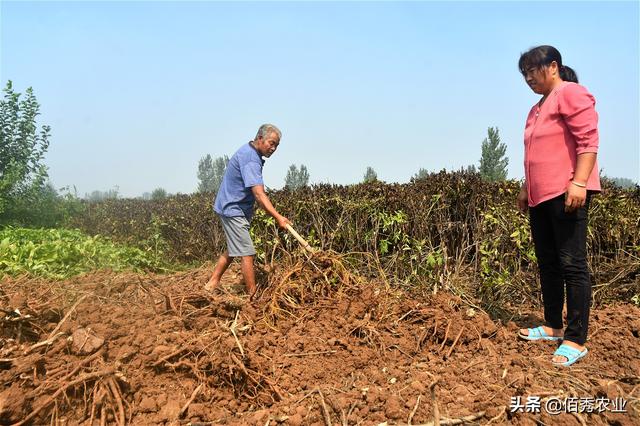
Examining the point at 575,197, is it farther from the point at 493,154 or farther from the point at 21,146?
the point at 493,154

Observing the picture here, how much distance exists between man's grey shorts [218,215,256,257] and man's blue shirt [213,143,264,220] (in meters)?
0.07

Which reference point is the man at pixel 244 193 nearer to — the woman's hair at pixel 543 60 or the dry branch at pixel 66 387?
the dry branch at pixel 66 387

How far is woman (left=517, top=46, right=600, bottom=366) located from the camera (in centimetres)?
294

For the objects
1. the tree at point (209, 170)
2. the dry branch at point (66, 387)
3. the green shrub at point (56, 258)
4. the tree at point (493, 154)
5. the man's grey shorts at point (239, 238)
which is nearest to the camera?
the dry branch at point (66, 387)

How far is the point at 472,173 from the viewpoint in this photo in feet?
16.5

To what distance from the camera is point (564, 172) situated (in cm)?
306

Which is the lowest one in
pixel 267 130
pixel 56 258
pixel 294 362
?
pixel 294 362

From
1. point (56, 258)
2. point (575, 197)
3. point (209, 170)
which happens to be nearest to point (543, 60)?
point (575, 197)

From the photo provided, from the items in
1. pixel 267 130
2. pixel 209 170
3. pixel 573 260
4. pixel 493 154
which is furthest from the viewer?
pixel 209 170

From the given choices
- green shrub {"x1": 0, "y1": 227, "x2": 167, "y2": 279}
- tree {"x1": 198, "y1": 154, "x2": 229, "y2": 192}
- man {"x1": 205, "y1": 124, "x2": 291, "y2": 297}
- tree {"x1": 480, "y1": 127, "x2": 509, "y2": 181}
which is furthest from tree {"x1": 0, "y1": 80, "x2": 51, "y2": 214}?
tree {"x1": 198, "y1": 154, "x2": 229, "y2": 192}

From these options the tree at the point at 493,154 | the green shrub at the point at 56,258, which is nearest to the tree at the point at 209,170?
the tree at the point at 493,154

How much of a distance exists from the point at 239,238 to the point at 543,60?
3062 millimetres

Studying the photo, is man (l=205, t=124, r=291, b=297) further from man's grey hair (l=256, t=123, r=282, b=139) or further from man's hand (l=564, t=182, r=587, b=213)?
man's hand (l=564, t=182, r=587, b=213)

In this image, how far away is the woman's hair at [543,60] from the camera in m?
3.12
